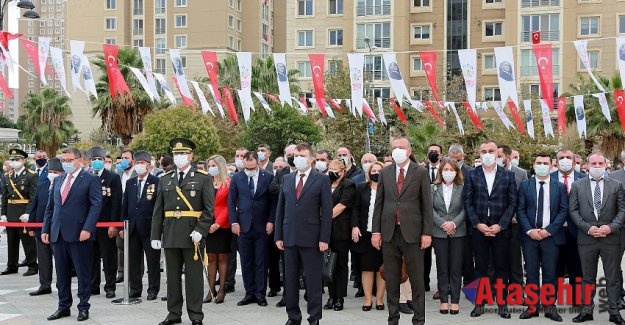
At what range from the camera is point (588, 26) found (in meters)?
48.6

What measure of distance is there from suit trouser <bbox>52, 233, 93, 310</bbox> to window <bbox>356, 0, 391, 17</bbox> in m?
46.4

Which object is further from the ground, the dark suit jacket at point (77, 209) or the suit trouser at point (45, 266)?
the dark suit jacket at point (77, 209)

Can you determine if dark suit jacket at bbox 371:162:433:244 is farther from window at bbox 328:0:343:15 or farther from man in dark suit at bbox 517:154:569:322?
window at bbox 328:0:343:15

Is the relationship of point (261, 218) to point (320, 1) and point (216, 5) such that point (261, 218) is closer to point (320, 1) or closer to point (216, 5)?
point (320, 1)

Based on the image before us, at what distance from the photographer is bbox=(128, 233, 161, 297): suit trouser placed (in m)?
10.3

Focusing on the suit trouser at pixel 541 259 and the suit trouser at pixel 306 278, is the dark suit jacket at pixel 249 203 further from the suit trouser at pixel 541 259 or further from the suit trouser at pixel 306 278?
the suit trouser at pixel 541 259

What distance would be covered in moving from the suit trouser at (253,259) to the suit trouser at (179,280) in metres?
1.52

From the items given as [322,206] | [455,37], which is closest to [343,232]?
[322,206]

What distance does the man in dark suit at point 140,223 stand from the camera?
10.3m

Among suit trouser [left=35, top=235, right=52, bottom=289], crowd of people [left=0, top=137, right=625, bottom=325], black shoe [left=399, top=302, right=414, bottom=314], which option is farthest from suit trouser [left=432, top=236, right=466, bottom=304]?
suit trouser [left=35, top=235, right=52, bottom=289]

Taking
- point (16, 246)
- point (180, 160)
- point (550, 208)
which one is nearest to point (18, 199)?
point (16, 246)

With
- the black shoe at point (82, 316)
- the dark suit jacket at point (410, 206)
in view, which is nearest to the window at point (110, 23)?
the black shoe at point (82, 316)

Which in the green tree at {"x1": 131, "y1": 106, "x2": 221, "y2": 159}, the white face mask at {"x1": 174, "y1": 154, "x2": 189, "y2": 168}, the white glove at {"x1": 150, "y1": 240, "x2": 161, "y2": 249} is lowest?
the white glove at {"x1": 150, "y1": 240, "x2": 161, "y2": 249}

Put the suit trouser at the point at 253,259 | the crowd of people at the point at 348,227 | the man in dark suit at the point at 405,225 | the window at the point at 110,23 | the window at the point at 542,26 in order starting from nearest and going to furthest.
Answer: the man in dark suit at the point at 405,225 < the crowd of people at the point at 348,227 < the suit trouser at the point at 253,259 < the window at the point at 542,26 < the window at the point at 110,23
